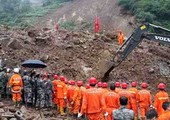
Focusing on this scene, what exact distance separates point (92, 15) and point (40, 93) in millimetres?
33156

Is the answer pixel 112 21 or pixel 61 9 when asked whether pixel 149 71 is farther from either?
pixel 61 9

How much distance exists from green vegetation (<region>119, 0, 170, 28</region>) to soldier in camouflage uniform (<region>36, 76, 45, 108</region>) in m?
25.0

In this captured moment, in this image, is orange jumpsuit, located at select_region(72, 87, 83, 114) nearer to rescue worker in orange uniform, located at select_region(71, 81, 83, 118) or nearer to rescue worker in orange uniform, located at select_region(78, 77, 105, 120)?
rescue worker in orange uniform, located at select_region(71, 81, 83, 118)

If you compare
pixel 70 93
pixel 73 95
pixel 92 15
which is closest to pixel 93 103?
pixel 73 95

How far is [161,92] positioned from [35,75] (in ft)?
17.9

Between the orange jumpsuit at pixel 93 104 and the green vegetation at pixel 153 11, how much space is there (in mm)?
26860

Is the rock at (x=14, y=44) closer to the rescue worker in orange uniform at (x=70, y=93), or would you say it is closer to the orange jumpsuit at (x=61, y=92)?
the orange jumpsuit at (x=61, y=92)

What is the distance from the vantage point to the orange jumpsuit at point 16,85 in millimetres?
15531

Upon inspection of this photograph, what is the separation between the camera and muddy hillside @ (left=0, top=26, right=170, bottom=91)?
2150cm

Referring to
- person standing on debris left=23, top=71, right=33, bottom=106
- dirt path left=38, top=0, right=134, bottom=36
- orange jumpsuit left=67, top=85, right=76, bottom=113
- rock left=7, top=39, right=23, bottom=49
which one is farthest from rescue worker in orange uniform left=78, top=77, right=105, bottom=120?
dirt path left=38, top=0, right=134, bottom=36

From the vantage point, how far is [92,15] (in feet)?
158

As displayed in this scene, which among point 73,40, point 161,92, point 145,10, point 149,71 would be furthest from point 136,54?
point 145,10

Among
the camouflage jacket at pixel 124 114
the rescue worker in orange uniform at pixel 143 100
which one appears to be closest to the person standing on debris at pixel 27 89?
the rescue worker in orange uniform at pixel 143 100

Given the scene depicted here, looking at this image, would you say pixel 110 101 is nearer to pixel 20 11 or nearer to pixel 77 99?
pixel 77 99
